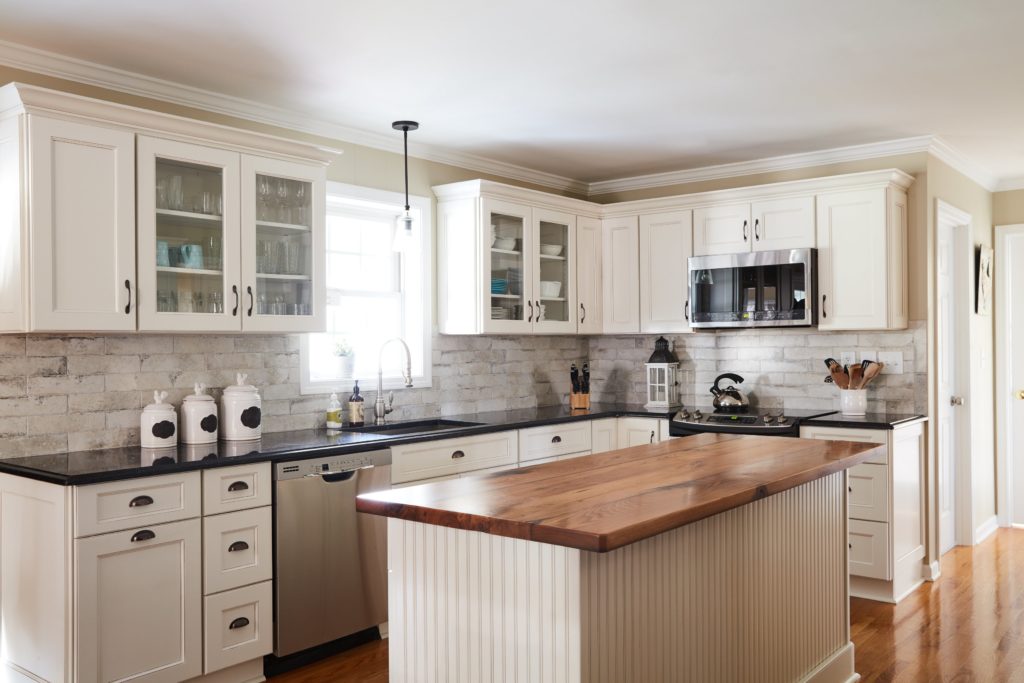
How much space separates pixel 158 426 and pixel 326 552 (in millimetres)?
880

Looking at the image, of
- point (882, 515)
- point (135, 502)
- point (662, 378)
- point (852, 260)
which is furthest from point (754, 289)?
point (135, 502)

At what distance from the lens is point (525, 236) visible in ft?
17.3

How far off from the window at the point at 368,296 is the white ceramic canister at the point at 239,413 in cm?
53

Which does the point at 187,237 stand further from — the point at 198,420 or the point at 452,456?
the point at 452,456

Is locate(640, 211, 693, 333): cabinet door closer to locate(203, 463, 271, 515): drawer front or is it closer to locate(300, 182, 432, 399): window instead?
locate(300, 182, 432, 399): window

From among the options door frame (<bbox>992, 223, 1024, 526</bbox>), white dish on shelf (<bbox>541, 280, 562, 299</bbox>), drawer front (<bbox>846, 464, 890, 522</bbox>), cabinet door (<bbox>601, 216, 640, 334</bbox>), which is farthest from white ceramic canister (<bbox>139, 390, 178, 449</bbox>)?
door frame (<bbox>992, 223, 1024, 526</bbox>)

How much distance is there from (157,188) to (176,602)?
5.31ft

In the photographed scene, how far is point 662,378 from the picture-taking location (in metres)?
5.65

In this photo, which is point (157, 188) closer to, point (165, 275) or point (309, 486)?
point (165, 275)

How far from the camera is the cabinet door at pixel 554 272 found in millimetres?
5355

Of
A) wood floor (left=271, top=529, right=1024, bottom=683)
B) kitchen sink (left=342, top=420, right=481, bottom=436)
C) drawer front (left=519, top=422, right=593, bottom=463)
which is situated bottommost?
wood floor (left=271, top=529, right=1024, bottom=683)

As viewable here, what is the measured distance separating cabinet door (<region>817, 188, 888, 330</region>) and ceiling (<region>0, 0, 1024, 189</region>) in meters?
0.40

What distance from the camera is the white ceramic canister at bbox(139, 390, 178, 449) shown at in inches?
139

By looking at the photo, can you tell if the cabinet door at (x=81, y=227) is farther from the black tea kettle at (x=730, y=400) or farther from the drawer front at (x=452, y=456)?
the black tea kettle at (x=730, y=400)
